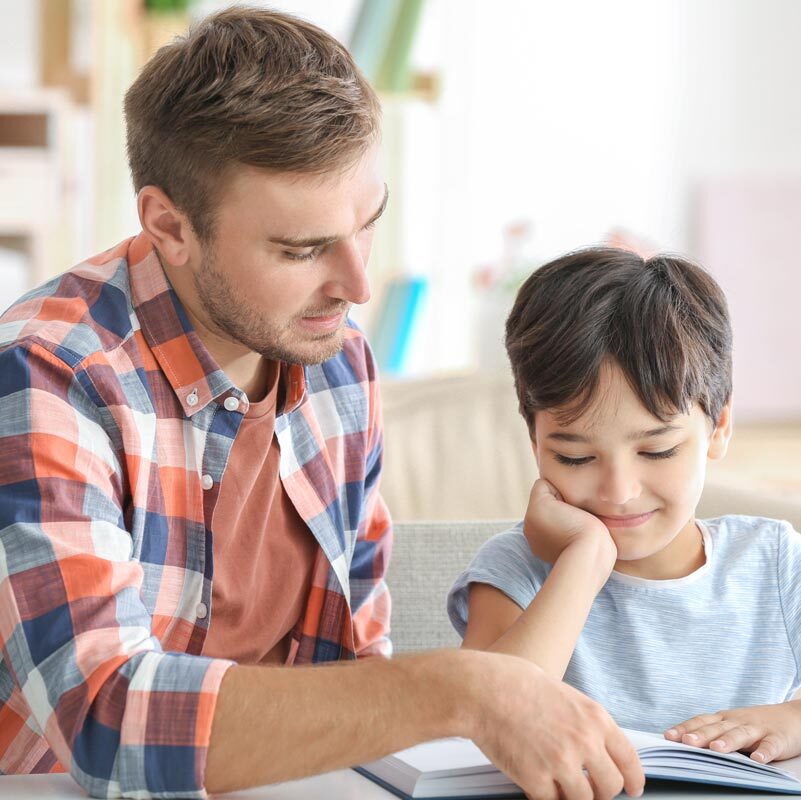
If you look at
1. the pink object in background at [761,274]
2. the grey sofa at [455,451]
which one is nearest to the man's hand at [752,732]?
the grey sofa at [455,451]

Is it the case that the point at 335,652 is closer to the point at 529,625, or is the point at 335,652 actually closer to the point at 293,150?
the point at 529,625

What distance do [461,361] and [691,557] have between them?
291cm

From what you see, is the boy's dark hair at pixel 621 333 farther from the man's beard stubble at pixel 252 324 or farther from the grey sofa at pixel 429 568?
the grey sofa at pixel 429 568

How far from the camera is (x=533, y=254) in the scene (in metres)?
6.36

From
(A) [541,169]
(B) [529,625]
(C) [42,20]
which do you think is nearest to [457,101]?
(C) [42,20]

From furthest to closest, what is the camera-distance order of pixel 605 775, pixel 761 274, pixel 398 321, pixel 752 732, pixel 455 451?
pixel 761 274
pixel 398 321
pixel 455 451
pixel 752 732
pixel 605 775

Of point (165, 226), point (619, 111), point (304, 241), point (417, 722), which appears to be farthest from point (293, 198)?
point (619, 111)

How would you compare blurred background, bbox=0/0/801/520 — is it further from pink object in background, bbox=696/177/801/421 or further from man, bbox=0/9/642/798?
man, bbox=0/9/642/798

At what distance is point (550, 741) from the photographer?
81 cm

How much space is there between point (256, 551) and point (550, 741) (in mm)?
548

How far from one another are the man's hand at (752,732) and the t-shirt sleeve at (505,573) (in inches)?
9.0

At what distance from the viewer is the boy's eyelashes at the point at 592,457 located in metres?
1.17

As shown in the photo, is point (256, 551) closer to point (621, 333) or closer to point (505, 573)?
point (505, 573)

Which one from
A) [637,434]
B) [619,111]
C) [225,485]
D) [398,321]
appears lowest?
[398,321]
